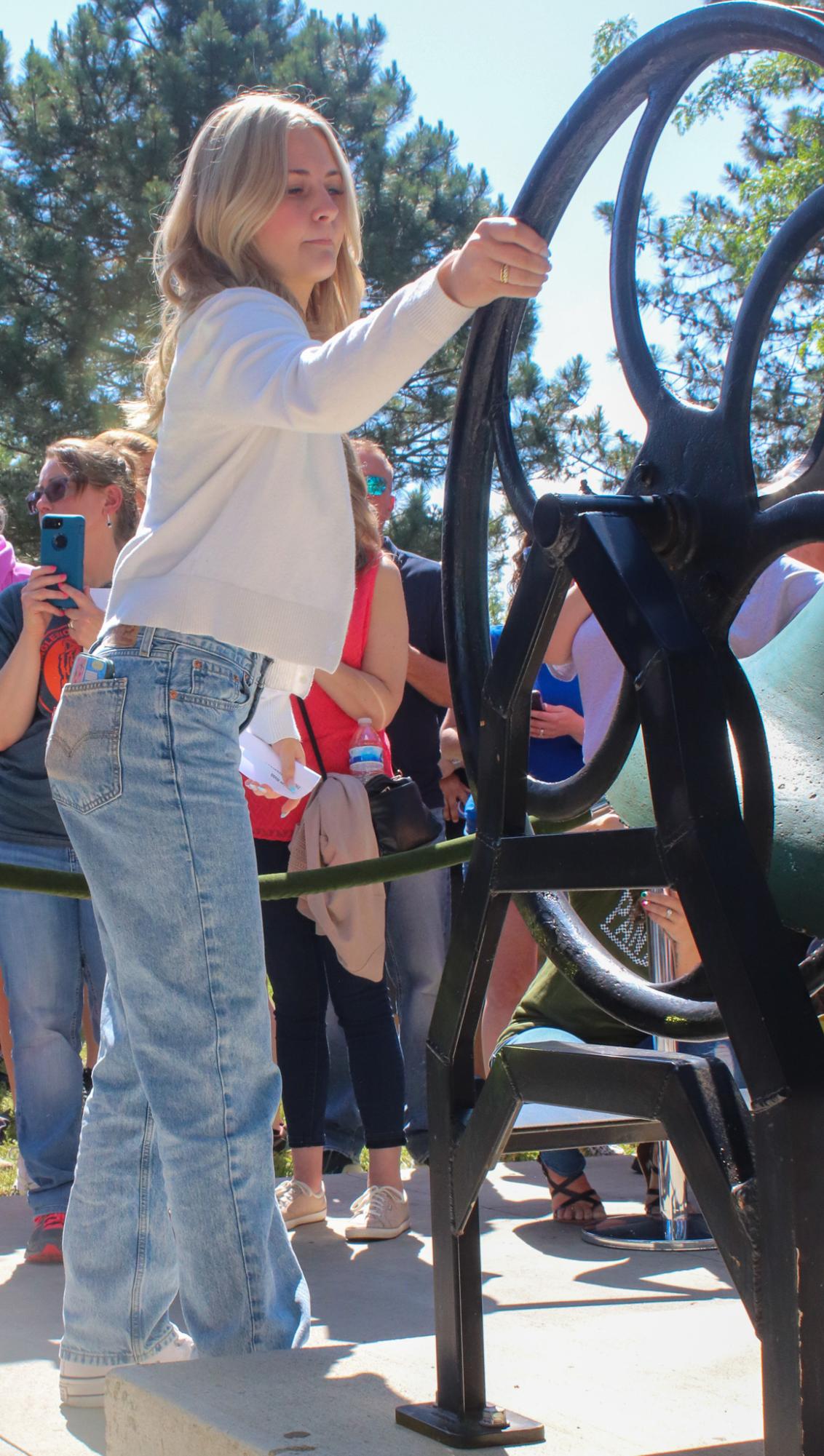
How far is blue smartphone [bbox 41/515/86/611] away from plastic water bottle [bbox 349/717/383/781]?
70 centimetres

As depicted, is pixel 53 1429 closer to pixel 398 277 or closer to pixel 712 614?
pixel 712 614

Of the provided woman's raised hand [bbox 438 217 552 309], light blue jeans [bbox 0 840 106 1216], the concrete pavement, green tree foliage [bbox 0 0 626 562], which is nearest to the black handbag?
light blue jeans [bbox 0 840 106 1216]

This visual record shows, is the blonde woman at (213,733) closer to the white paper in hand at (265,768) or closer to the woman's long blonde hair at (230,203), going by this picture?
the woman's long blonde hair at (230,203)

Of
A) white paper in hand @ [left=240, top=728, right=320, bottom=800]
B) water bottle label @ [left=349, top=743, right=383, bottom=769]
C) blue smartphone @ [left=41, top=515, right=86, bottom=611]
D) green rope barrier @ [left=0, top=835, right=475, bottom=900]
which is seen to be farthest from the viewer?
water bottle label @ [left=349, top=743, right=383, bottom=769]

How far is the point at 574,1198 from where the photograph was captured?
3.30 meters

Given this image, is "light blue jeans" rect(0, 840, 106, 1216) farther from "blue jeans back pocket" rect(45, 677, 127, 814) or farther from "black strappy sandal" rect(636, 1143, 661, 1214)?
"blue jeans back pocket" rect(45, 677, 127, 814)

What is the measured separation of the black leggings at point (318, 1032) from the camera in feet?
10.8

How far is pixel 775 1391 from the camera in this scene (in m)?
1.10

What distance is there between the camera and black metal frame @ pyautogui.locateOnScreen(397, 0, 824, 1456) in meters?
1.12

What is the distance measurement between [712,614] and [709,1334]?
3.12 feet

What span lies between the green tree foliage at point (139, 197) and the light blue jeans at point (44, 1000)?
9.13 meters

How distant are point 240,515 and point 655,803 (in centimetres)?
78

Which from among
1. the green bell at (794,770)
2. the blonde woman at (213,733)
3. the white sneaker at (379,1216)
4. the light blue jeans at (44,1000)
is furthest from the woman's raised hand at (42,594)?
the green bell at (794,770)

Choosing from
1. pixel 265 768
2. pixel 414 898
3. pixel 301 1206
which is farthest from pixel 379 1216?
pixel 265 768
